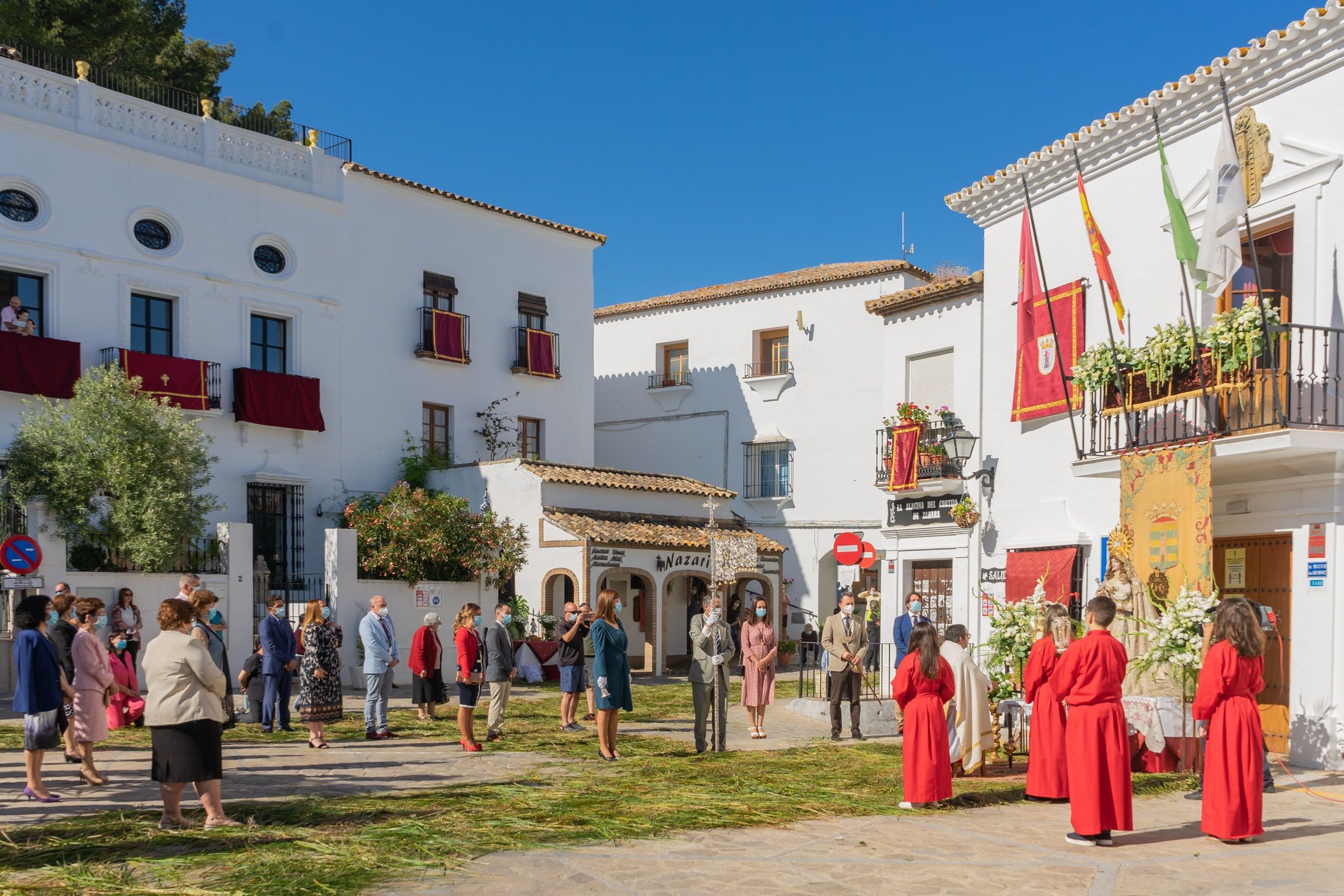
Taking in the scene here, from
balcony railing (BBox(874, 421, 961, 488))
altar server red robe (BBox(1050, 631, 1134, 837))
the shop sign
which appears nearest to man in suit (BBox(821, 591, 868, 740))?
the shop sign

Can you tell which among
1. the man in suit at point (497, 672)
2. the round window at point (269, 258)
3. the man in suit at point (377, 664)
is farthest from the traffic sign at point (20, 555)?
the round window at point (269, 258)

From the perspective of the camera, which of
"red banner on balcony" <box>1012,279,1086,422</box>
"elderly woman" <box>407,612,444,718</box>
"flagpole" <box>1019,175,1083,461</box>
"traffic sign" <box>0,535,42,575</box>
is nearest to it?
"flagpole" <box>1019,175,1083,461</box>

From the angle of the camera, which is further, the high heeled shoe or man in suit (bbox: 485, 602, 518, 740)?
man in suit (bbox: 485, 602, 518, 740)

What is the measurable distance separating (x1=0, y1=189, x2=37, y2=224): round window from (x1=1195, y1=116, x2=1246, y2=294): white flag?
19.4m

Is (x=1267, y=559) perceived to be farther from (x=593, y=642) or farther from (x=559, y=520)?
(x=559, y=520)

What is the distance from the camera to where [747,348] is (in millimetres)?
33719

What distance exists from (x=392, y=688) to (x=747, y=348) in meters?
15.1

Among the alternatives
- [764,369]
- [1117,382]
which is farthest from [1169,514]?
[764,369]

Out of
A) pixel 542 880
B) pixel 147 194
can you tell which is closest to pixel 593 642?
pixel 542 880

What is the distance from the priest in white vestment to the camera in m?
12.2

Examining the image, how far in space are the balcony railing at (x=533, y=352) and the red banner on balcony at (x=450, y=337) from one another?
1569mm

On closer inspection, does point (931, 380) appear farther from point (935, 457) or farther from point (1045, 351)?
point (1045, 351)

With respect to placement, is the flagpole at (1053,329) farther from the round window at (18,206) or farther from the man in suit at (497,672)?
the round window at (18,206)

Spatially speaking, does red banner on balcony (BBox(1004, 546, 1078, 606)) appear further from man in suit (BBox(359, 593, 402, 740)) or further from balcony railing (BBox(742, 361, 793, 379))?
balcony railing (BBox(742, 361, 793, 379))
